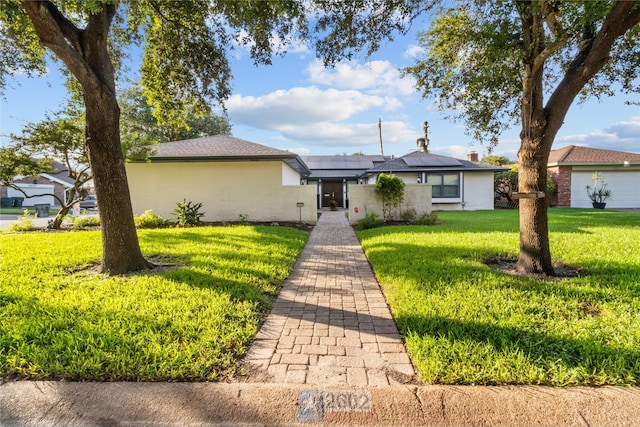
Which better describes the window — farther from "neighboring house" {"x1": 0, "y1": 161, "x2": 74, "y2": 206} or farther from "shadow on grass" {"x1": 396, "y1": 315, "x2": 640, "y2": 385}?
"neighboring house" {"x1": 0, "y1": 161, "x2": 74, "y2": 206}

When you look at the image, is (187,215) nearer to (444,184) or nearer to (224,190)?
(224,190)

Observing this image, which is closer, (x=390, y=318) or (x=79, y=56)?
(x=390, y=318)

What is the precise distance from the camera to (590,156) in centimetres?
2088

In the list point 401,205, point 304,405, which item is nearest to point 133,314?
point 304,405

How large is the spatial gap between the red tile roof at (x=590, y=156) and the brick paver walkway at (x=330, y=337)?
2017 cm

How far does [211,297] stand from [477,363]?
10.4 ft

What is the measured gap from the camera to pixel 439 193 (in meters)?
19.5

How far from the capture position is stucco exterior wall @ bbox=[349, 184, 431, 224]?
13.2 m

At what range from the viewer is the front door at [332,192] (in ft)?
83.7

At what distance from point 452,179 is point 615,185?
1085cm

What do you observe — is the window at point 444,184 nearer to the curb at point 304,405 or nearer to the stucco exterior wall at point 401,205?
the stucco exterior wall at point 401,205

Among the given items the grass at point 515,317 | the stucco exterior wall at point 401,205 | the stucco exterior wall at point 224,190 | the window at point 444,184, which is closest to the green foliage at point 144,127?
the stucco exterior wall at point 224,190

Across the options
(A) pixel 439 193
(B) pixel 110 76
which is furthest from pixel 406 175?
(B) pixel 110 76

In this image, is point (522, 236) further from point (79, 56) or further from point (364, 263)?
point (79, 56)
